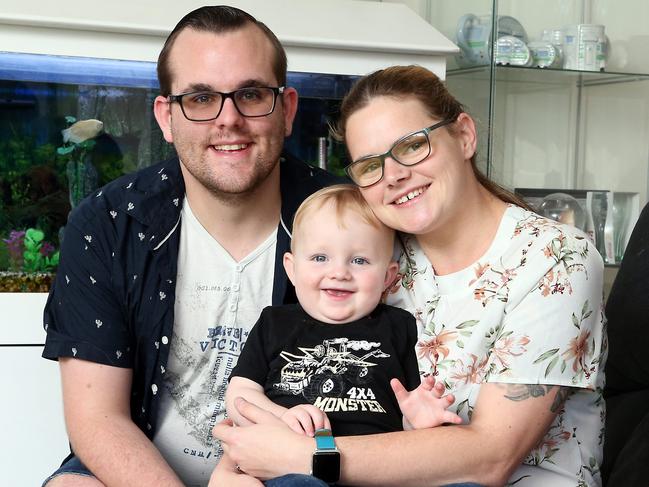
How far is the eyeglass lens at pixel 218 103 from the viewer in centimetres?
202

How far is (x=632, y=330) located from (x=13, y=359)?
172cm

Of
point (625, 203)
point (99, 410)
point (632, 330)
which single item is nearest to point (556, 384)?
point (632, 330)

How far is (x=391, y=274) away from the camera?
6.08 feet

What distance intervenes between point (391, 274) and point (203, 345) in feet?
1.51

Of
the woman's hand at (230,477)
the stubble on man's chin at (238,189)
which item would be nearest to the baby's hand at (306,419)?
the woman's hand at (230,477)

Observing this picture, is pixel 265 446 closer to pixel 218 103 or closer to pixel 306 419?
pixel 306 419

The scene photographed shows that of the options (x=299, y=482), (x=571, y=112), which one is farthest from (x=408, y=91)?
(x=571, y=112)

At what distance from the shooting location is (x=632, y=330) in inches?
76.9

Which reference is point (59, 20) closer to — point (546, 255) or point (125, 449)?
point (125, 449)

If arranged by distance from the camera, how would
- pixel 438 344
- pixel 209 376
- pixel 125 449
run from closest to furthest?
1. pixel 438 344
2. pixel 125 449
3. pixel 209 376

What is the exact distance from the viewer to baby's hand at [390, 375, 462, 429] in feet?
5.12

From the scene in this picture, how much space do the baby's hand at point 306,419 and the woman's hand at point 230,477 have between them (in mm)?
114

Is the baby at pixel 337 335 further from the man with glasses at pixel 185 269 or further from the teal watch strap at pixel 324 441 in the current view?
the man with glasses at pixel 185 269

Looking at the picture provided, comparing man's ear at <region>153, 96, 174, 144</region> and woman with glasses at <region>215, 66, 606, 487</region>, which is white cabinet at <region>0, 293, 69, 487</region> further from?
woman with glasses at <region>215, 66, 606, 487</region>
